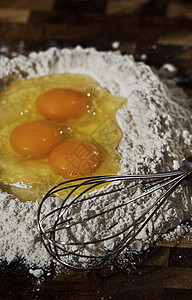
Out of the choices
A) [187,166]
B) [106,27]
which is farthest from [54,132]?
[106,27]

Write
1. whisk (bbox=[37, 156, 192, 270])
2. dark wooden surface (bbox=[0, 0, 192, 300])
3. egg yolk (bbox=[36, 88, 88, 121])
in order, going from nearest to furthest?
whisk (bbox=[37, 156, 192, 270]) → egg yolk (bbox=[36, 88, 88, 121]) → dark wooden surface (bbox=[0, 0, 192, 300])

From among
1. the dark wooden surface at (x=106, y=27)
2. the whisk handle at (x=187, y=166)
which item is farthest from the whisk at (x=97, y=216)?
the dark wooden surface at (x=106, y=27)

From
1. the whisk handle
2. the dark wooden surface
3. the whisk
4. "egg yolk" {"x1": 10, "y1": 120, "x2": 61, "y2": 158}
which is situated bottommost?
the whisk

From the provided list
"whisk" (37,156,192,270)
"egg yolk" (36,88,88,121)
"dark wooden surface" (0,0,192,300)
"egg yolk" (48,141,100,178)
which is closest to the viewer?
"whisk" (37,156,192,270)

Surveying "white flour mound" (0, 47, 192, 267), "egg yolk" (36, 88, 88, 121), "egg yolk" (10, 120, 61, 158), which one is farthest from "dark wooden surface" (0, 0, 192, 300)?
"egg yolk" (10, 120, 61, 158)

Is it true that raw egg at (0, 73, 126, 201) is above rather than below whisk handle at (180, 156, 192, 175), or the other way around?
above

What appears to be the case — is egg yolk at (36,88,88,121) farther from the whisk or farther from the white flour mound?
the whisk

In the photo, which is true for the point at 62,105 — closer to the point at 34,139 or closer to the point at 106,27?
the point at 34,139
